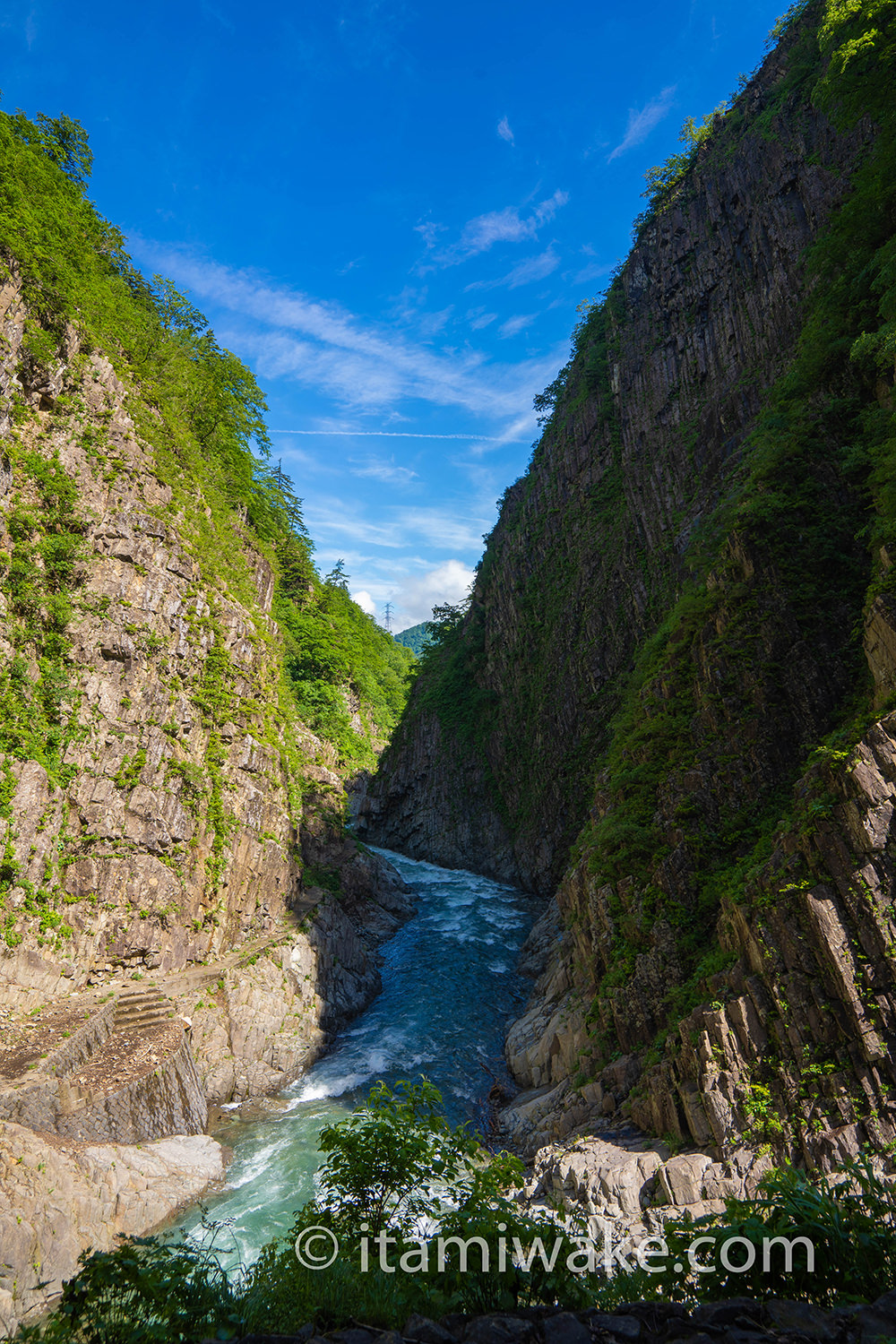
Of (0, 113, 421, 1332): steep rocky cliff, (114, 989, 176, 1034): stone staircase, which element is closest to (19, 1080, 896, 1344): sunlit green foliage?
(0, 113, 421, 1332): steep rocky cliff

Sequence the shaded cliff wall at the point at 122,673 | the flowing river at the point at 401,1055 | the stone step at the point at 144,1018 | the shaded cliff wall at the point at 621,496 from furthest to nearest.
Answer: the shaded cliff wall at the point at 621,496 < the shaded cliff wall at the point at 122,673 < the stone step at the point at 144,1018 < the flowing river at the point at 401,1055

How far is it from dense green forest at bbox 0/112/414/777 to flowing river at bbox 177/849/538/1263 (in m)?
11.8

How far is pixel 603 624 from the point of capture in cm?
3281

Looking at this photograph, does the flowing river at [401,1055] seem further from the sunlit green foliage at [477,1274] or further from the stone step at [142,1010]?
the sunlit green foliage at [477,1274]

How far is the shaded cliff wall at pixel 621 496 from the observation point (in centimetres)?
2595

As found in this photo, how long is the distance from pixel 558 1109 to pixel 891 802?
10.1 meters

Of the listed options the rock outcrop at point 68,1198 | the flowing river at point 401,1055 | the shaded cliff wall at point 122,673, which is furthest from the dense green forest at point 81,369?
the flowing river at point 401,1055

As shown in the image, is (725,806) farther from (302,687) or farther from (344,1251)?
(302,687)

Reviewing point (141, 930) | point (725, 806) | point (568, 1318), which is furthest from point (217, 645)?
point (568, 1318)

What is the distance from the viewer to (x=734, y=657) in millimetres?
16062

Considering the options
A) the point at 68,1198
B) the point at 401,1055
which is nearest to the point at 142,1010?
the point at 68,1198

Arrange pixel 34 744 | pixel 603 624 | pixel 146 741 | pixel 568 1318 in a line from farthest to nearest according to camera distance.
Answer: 1. pixel 603 624
2. pixel 146 741
3. pixel 34 744
4. pixel 568 1318

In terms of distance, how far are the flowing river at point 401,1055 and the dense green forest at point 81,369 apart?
464 inches

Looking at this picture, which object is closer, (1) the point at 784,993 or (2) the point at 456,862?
(1) the point at 784,993
